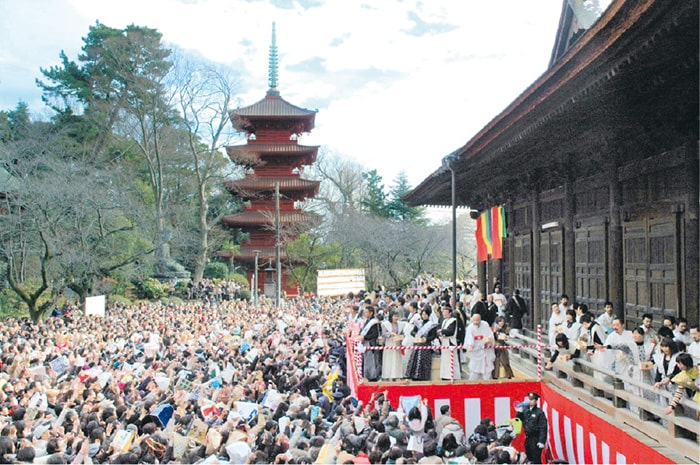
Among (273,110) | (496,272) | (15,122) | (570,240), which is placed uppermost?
(273,110)

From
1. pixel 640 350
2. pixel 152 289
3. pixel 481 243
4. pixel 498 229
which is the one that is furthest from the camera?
pixel 152 289

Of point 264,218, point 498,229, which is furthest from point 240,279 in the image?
point 498,229

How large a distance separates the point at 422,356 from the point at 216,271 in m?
31.0

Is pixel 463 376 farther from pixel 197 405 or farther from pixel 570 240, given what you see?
pixel 197 405

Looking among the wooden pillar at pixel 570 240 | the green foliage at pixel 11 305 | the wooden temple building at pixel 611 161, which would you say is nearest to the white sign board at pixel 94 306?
the green foliage at pixel 11 305

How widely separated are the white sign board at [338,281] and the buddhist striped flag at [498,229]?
10344mm

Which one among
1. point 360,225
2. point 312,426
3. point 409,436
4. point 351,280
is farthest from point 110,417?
point 360,225

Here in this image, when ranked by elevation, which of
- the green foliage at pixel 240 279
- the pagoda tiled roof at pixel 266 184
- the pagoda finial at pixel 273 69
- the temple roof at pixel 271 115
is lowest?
the green foliage at pixel 240 279

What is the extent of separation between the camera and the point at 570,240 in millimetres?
11172

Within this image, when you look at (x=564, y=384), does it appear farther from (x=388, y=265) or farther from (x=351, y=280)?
(x=388, y=265)

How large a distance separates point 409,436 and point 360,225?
102 ft

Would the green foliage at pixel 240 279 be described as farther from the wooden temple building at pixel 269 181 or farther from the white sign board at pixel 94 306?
the white sign board at pixel 94 306

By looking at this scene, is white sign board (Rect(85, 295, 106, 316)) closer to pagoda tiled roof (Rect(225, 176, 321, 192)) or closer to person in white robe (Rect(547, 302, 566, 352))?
person in white robe (Rect(547, 302, 566, 352))

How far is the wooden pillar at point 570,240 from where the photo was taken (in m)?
11.1
